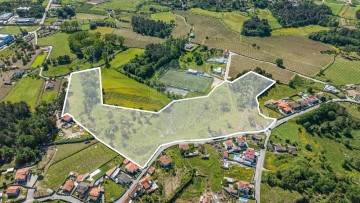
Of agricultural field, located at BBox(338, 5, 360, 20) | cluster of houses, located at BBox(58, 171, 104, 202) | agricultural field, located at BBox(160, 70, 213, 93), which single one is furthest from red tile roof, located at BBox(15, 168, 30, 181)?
agricultural field, located at BBox(338, 5, 360, 20)

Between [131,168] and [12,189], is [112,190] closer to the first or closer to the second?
[131,168]

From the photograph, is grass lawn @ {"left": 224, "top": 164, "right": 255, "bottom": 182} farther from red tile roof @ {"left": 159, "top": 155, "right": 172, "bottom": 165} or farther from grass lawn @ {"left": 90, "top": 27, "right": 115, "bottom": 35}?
grass lawn @ {"left": 90, "top": 27, "right": 115, "bottom": 35}

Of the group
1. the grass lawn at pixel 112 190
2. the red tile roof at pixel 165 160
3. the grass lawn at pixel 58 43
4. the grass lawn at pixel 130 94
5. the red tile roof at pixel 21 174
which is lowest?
the grass lawn at pixel 112 190

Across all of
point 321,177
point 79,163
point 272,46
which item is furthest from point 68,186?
point 272,46

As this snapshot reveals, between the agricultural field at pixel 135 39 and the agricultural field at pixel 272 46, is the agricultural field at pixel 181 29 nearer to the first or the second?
the agricultural field at pixel 272 46

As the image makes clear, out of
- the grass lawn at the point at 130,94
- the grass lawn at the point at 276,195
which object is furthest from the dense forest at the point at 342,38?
the grass lawn at the point at 276,195
